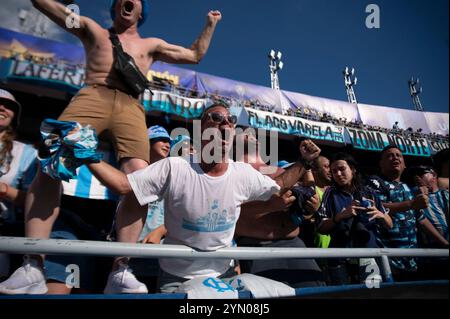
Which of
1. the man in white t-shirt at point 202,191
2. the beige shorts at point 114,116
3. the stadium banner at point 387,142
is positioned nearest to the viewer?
the man in white t-shirt at point 202,191

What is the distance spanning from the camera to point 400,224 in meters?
1.90

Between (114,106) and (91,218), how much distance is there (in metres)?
2.71

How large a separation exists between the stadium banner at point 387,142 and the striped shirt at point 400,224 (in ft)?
17.2

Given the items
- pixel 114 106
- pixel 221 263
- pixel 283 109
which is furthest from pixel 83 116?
pixel 283 109

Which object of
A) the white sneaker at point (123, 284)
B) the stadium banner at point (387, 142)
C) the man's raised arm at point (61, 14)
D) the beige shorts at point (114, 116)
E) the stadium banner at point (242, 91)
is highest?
the stadium banner at point (242, 91)

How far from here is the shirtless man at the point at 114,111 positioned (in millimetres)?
976

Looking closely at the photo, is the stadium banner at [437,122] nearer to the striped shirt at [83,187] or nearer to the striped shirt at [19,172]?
the striped shirt at [83,187]

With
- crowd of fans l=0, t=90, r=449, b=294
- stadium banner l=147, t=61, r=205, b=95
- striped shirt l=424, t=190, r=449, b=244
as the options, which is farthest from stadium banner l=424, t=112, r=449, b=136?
stadium banner l=147, t=61, r=205, b=95

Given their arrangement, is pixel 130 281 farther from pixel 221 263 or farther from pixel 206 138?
pixel 206 138

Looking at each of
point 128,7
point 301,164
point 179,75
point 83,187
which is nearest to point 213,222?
point 301,164

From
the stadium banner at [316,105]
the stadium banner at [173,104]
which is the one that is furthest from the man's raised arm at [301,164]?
the stadium banner at [316,105]

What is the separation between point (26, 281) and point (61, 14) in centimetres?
128

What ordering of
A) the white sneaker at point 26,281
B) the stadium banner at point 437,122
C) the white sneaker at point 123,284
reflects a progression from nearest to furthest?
1. the white sneaker at point 26,281
2. the white sneaker at point 123,284
3. the stadium banner at point 437,122

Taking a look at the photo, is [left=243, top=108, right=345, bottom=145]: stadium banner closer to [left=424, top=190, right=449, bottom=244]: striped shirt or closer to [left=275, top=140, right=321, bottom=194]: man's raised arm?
[left=424, top=190, right=449, bottom=244]: striped shirt
